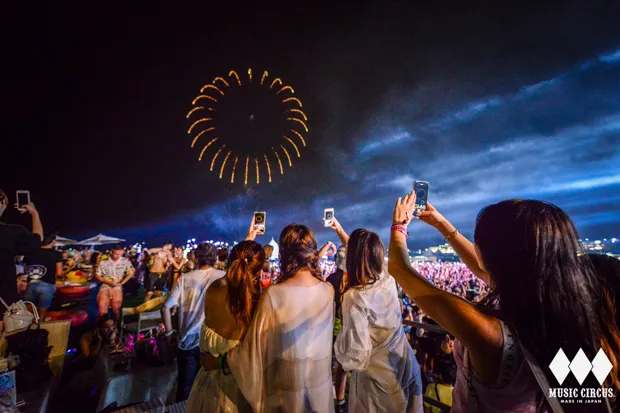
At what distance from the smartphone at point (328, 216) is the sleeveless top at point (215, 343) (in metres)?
2.13

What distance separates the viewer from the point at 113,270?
7.57 meters

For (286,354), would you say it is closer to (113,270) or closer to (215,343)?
(215,343)

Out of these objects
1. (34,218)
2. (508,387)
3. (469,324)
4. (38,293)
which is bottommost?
(38,293)

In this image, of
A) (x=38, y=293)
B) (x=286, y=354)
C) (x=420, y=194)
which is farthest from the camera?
(x=38, y=293)

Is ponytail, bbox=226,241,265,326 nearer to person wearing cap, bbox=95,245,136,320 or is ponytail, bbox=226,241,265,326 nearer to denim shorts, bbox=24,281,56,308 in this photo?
person wearing cap, bbox=95,245,136,320

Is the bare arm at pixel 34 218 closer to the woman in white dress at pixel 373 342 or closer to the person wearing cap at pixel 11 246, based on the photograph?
the person wearing cap at pixel 11 246

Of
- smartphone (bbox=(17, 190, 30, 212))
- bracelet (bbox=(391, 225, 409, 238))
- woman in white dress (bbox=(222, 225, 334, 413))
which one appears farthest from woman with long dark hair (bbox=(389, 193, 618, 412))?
smartphone (bbox=(17, 190, 30, 212))

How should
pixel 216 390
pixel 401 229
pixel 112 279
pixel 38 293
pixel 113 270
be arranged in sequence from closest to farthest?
pixel 401 229
pixel 216 390
pixel 38 293
pixel 112 279
pixel 113 270

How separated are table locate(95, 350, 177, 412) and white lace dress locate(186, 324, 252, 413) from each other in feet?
6.12

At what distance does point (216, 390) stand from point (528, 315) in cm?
255

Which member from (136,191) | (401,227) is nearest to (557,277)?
(401,227)

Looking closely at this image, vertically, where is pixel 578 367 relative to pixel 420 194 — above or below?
below

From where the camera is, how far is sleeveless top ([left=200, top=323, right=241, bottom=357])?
2.47 meters

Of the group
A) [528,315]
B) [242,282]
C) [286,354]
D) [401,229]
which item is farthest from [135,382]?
[528,315]
